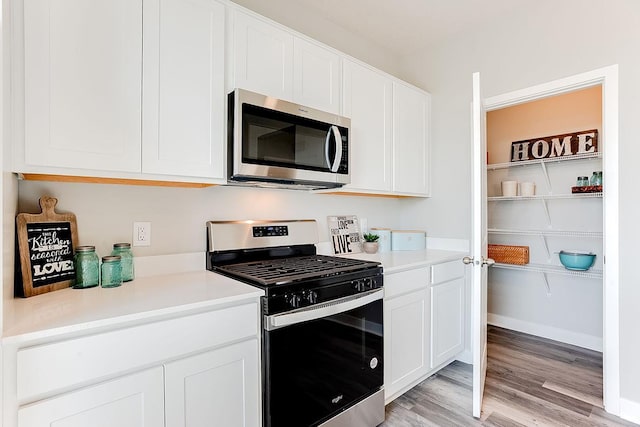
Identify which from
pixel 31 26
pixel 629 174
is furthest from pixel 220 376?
pixel 629 174

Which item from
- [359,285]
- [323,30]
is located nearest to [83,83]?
[359,285]

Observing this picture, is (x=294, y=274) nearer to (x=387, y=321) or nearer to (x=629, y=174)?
(x=387, y=321)

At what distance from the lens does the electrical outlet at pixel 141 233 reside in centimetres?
Result: 162

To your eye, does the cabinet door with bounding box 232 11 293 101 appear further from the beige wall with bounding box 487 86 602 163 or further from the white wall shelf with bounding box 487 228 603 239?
the beige wall with bounding box 487 86 602 163

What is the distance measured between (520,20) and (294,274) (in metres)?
2.49

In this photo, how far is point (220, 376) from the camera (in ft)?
4.19

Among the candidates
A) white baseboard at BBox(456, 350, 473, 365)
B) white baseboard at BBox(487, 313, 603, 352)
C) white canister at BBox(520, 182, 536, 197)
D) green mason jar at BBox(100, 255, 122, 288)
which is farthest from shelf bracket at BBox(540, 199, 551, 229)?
green mason jar at BBox(100, 255, 122, 288)

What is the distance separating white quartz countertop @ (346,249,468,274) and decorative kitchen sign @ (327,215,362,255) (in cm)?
9

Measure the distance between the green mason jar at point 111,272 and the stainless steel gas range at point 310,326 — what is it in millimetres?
464

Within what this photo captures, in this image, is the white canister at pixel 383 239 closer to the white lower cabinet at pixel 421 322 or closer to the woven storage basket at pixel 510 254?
the white lower cabinet at pixel 421 322

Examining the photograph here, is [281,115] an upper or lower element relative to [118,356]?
upper

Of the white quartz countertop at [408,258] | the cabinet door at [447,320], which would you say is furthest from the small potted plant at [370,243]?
the cabinet door at [447,320]

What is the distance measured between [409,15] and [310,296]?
7.29 ft

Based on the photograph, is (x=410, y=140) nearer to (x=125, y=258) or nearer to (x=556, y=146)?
(x=556, y=146)
